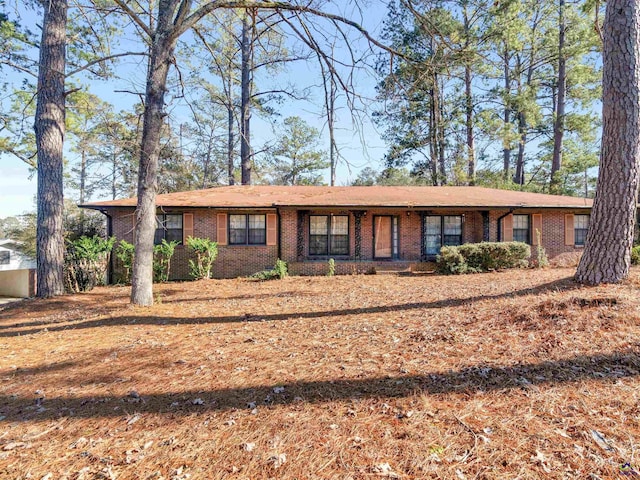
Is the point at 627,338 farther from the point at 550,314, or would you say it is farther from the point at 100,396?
the point at 100,396

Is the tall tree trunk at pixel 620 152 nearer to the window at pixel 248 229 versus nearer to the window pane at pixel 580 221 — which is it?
the window pane at pixel 580 221

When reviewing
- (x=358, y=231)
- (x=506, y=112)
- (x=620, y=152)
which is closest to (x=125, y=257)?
(x=358, y=231)

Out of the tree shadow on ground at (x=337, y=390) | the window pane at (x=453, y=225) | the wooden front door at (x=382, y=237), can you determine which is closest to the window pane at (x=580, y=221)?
the window pane at (x=453, y=225)

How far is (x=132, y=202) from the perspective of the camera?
1266 centimetres

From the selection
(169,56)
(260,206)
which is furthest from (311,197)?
(169,56)

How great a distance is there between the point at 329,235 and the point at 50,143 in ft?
30.2

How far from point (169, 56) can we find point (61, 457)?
691 cm

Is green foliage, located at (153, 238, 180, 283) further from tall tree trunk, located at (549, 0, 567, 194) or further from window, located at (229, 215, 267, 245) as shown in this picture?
tall tree trunk, located at (549, 0, 567, 194)

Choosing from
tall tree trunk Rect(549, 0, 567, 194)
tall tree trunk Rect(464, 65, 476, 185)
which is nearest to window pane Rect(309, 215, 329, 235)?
tall tree trunk Rect(464, 65, 476, 185)

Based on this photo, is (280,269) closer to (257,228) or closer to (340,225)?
(257,228)

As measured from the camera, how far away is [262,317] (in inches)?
233

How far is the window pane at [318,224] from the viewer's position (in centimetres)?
1330

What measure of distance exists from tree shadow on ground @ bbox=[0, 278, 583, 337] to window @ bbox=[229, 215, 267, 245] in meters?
7.08

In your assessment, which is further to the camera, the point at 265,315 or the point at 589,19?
the point at 589,19
